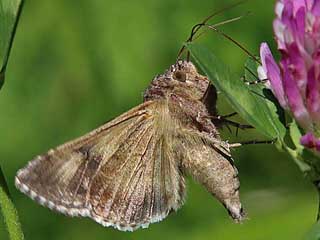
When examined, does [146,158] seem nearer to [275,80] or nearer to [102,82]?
[275,80]

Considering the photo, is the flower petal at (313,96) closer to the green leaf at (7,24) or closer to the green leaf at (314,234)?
the green leaf at (314,234)

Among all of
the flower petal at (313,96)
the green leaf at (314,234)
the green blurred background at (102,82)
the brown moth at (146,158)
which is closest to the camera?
the green leaf at (314,234)

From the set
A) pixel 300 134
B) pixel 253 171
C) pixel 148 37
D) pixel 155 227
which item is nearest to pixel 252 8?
pixel 148 37

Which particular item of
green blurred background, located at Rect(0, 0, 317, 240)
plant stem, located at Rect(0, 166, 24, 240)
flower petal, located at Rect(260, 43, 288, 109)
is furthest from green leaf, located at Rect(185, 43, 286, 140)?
green blurred background, located at Rect(0, 0, 317, 240)

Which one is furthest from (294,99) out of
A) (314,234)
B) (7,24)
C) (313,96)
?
(7,24)

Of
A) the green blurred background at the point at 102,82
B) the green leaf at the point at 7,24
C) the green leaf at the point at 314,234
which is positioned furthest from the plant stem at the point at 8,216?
the green blurred background at the point at 102,82
